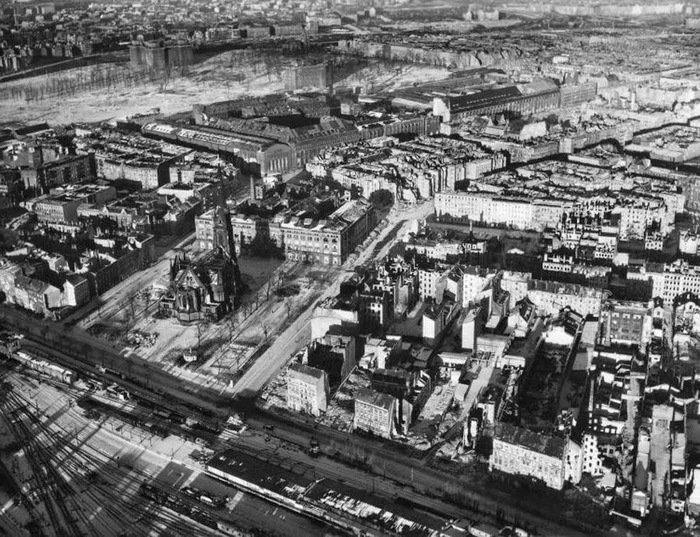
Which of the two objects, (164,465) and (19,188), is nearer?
(164,465)

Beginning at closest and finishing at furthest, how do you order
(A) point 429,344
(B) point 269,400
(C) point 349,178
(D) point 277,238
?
1. (B) point 269,400
2. (A) point 429,344
3. (D) point 277,238
4. (C) point 349,178

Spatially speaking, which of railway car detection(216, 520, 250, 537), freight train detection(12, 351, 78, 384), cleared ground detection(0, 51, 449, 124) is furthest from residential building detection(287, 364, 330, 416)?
cleared ground detection(0, 51, 449, 124)

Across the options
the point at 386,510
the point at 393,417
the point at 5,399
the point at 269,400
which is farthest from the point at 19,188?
the point at 386,510

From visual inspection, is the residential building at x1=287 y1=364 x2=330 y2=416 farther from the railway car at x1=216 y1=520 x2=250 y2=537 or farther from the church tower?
the church tower

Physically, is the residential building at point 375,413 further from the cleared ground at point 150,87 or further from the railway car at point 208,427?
the cleared ground at point 150,87

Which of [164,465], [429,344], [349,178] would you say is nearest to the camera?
[164,465]

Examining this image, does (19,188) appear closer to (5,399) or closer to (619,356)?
(5,399)
